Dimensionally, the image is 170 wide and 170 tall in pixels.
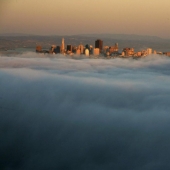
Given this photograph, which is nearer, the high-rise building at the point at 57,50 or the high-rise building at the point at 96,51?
the high-rise building at the point at 57,50

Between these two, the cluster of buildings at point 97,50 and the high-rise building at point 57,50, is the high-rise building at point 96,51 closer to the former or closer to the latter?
the cluster of buildings at point 97,50

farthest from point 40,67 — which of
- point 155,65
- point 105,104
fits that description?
point 155,65

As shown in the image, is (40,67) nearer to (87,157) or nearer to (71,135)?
(71,135)

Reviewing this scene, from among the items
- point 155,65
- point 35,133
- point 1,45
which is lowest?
point 35,133

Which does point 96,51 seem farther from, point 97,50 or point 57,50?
point 57,50

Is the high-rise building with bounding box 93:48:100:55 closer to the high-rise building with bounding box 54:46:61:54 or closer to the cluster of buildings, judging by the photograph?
the cluster of buildings

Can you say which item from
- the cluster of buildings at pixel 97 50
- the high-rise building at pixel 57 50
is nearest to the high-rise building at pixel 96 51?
the cluster of buildings at pixel 97 50

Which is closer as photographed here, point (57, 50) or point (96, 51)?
point (57, 50)

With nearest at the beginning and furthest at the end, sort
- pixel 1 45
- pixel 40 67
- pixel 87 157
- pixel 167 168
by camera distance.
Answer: pixel 167 168 → pixel 87 157 → pixel 1 45 → pixel 40 67

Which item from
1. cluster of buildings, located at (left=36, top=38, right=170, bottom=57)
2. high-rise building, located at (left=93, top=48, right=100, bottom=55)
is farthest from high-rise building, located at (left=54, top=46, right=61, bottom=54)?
high-rise building, located at (left=93, top=48, right=100, bottom=55)

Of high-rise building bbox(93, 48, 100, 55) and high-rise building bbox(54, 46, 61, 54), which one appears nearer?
high-rise building bbox(54, 46, 61, 54)

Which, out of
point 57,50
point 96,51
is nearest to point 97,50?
point 96,51
